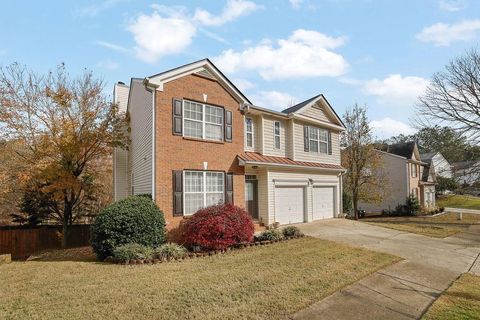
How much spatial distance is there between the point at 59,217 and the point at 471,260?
21453mm

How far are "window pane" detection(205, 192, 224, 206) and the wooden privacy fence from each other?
31.1 ft

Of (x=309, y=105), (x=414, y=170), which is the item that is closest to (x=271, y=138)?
(x=309, y=105)

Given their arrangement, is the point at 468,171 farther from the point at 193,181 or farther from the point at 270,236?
the point at 193,181

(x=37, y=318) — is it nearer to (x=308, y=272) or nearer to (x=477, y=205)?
(x=308, y=272)

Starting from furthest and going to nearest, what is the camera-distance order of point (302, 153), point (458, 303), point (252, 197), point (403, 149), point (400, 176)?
point (403, 149)
point (400, 176)
point (302, 153)
point (252, 197)
point (458, 303)

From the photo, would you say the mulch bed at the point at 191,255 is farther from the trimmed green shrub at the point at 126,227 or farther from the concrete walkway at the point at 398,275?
the concrete walkway at the point at 398,275

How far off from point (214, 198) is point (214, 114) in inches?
155

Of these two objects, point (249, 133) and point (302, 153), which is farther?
point (302, 153)

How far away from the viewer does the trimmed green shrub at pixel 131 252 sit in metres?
9.41

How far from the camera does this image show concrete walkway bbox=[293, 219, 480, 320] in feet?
20.3

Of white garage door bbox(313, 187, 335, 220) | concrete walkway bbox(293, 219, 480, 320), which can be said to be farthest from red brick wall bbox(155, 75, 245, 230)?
white garage door bbox(313, 187, 335, 220)

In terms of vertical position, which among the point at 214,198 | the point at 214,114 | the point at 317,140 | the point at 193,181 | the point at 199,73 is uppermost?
the point at 199,73

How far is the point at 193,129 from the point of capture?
1365cm

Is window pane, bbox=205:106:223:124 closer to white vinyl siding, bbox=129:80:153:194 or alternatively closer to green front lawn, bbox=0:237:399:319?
white vinyl siding, bbox=129:80:153:194
